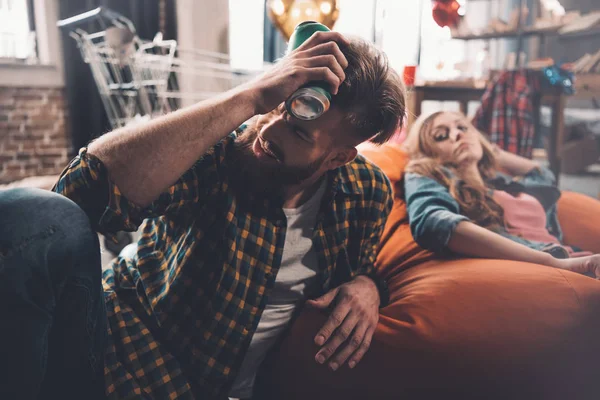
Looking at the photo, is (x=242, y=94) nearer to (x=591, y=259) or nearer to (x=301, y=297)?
(x=301, y=297)

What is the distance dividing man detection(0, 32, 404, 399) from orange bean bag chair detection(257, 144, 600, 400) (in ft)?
0.14

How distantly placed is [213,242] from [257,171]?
163 millimetres

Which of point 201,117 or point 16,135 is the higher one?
point 201,117

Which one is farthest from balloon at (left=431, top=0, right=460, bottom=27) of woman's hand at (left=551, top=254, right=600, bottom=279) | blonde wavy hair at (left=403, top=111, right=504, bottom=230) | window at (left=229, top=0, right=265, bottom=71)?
woman's hand at (left=551, top=254, right=600, bottom=279)

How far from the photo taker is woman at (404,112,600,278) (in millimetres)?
1122

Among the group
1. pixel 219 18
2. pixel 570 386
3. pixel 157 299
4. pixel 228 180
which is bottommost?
pixel 570 386

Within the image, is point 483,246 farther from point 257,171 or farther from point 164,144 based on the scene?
point 164,144

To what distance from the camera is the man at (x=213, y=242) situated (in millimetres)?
714

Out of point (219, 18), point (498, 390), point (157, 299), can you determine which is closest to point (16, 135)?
point (219, 18)

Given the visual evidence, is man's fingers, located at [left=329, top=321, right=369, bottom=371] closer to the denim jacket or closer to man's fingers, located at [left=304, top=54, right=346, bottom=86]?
the denim jacket

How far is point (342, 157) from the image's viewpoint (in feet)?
3.33

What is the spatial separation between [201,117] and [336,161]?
0.32 meters

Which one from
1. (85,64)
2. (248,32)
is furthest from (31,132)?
(248,32)

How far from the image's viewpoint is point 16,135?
10.9ft
